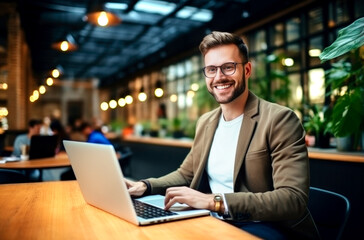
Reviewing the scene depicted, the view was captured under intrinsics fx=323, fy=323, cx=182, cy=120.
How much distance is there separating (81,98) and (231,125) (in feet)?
68.5

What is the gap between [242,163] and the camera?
5.18 ft

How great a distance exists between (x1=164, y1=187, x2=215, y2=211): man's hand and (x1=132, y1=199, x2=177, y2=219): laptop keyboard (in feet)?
0.14

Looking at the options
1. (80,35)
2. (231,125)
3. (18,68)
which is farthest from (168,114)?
(231,125)

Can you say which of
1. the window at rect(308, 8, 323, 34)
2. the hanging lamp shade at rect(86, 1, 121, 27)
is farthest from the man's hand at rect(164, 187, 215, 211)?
the window at rect(308, 8, 323, 34)

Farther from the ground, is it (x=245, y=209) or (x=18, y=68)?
(x=18, y=68)

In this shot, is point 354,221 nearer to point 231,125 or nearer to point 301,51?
point 231,125

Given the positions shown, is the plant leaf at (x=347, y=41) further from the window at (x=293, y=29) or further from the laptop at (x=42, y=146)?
the window at (x=293, y=29)

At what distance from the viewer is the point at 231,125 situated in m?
1.84

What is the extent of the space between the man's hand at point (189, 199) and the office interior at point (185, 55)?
1108mm

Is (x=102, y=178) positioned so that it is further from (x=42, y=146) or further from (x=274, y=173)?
(x=42, y=146)

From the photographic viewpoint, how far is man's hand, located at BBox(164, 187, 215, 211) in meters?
1.28

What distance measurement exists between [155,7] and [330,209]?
718cm

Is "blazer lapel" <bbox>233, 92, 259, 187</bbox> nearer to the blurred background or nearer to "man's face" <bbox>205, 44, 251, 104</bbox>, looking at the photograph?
"man's face" <bbox>205, 44, 251, 104</bbox>

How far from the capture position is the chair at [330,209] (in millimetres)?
1567
